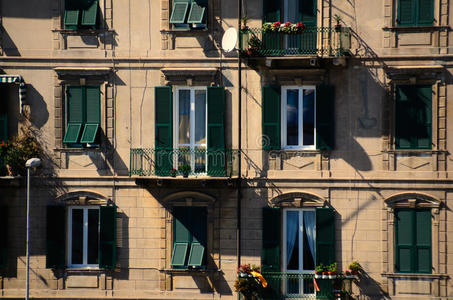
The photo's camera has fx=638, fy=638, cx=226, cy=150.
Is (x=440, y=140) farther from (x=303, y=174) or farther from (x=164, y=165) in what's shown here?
(x=164, y=165)

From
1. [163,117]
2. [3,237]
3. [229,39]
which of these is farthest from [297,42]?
[3,237]

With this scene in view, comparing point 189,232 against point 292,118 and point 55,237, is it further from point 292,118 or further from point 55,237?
point 292,118

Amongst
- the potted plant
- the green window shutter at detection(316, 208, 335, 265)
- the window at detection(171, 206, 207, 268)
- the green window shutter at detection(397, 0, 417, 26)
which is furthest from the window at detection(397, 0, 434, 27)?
the window at detection(171, 206, 207, 268)

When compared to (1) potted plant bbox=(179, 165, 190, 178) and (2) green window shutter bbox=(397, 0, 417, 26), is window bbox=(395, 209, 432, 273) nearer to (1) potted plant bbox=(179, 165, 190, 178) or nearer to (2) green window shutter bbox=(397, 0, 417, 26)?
(2) green window shutter bbox=(397, 0, 417, 26)

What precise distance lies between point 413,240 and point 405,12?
685 centimetres

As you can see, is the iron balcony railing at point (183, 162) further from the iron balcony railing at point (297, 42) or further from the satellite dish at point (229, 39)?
the iron balcony railing at point (297, 42)

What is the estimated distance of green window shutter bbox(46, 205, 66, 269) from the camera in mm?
19812

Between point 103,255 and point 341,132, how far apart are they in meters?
8.24

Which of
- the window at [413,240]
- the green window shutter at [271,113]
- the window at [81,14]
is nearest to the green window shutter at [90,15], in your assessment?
the window at [81,14]

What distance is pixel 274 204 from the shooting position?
19531mm

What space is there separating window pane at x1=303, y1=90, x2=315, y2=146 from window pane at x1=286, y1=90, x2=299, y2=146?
246mm

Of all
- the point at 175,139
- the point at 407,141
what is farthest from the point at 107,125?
the point at 407,141

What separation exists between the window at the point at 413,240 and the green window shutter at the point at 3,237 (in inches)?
475

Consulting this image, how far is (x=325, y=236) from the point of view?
1922 centimetres
